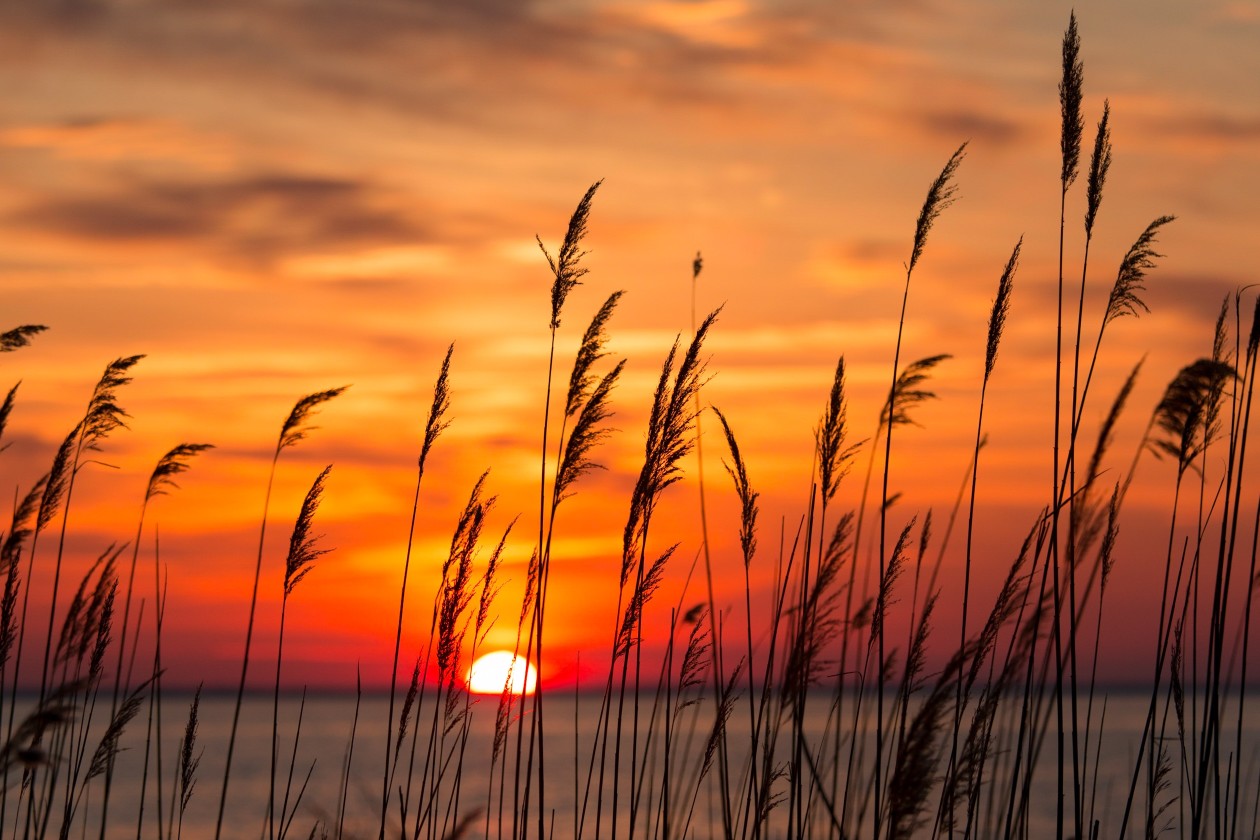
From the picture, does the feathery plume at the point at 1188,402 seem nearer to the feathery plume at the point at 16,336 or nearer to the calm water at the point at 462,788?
the calm water at the point at 462,788

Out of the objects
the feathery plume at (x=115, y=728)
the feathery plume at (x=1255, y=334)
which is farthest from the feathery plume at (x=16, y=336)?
the feathery plume at (x=1255, y=334)

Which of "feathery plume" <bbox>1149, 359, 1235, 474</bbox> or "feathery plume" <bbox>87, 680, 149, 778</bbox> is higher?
"feathery plume" <bbox>1149, 359, 1235, 474</bbox>

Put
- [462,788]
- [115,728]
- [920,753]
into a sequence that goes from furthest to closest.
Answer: [462,788], [115,728], [920,753]

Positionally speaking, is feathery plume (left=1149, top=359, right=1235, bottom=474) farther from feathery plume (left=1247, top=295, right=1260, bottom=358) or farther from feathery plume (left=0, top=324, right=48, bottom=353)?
feathery plume (left=0, top=324, right=48, bottom=353)

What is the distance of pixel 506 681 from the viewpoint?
491cm

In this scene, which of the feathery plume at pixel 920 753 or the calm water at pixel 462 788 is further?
the calm water at pixel 462 788

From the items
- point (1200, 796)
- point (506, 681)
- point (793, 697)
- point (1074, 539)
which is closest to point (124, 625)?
point (506, 681)

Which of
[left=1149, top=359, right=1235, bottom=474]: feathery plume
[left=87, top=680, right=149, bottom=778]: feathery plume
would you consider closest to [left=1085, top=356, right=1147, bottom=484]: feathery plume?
[left=1149, top=359, right=1235, bottom=474]: feathery plume

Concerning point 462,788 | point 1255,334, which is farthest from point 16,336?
point 462,788

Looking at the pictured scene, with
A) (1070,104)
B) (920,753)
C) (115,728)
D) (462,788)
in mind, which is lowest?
(462,788)

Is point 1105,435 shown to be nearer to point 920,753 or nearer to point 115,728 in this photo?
point 920,753

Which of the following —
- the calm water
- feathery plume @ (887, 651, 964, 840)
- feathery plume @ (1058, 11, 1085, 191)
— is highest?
feathery plume @ (1058, 11, 1085, 191)

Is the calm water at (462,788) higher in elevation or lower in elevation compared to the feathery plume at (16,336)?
lower

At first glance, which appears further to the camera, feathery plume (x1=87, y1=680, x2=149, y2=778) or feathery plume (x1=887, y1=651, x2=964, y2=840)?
feathery plume (x1=87, y1=680, x2=149, y2=778)
